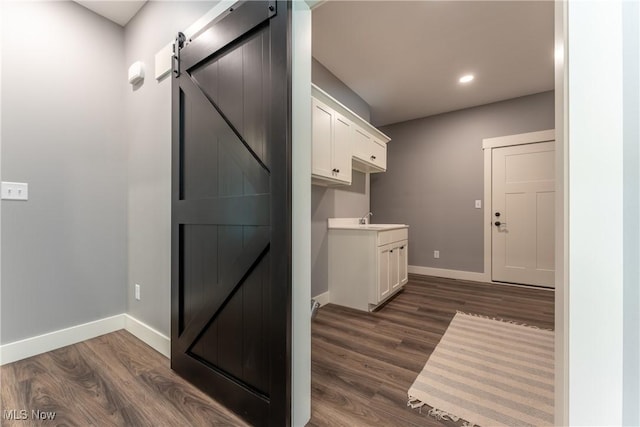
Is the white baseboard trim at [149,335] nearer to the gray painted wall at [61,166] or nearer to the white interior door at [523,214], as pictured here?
the gray painted wall at [61,166]

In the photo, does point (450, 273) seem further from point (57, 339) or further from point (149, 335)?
point (57, 339)

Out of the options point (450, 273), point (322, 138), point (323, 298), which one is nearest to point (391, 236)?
point (323, 298)

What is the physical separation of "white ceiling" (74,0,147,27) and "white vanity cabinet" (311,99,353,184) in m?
1.63

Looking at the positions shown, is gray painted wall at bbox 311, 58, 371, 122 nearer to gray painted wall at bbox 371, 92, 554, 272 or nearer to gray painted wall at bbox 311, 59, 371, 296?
gray painted wall at bbox 311, 59, 371, 296

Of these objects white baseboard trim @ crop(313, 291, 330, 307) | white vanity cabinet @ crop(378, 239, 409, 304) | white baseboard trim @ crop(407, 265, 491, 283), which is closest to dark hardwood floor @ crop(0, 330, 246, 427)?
white baseboard trim @ crop(313, 291, 330, 307)

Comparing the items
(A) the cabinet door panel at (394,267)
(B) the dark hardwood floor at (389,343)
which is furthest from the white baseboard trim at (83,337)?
(A) the cabinet door panel at (394,267)

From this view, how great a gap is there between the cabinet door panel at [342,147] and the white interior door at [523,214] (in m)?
2.57

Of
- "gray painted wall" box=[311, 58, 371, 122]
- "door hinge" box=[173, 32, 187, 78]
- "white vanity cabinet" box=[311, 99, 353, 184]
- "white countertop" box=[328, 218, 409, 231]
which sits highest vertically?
"gray painted wall" box=[311, 58, 371, 122]

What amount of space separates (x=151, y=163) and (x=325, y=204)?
1.73 m

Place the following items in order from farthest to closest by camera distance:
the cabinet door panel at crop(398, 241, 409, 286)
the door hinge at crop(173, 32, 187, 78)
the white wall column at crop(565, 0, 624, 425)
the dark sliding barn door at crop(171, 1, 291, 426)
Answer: the cabinet door panel at crop(398, 241, 409, 286)
the door hinge at crop(173, 32, 187, 78)
the dark sliding barn door at crop(171, 1, 291, 426)
the white wall column at crop(565, 0, 624, 425)

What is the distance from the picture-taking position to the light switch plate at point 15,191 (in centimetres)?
166

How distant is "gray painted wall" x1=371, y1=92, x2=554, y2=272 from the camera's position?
3644 millimetres

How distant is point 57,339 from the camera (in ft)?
6.00

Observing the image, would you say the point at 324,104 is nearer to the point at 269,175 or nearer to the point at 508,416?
the point at 269,175
